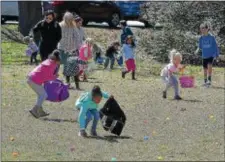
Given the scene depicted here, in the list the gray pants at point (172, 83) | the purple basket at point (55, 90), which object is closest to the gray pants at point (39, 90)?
the purple basket at point (55, 90)

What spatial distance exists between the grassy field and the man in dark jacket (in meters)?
0.99

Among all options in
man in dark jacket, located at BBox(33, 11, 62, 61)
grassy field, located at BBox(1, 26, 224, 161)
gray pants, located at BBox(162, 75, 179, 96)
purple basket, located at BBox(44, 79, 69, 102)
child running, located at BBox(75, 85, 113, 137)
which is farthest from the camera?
man in dark jacket, located at BBox(33, 11, 62, 61)

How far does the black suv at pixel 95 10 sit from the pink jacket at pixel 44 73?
1778cm

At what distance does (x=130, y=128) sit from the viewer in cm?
1077

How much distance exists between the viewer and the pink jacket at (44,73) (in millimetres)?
11398

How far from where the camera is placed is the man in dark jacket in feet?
49.1

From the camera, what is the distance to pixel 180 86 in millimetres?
15516

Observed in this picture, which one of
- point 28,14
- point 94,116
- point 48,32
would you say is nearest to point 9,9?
point 28,14

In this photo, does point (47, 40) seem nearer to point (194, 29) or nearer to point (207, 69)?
point (207, 69)

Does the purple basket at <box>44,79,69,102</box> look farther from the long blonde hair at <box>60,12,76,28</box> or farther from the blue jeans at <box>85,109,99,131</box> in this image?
the long blonde hair at <box>60,12,76,28</box>

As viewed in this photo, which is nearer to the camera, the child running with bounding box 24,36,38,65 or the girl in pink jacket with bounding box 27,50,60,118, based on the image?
the girl in pink jacket with bounding box 27,50,60,118

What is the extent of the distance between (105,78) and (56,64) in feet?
18.5

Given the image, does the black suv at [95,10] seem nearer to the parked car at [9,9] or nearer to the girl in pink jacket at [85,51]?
the parked car at [9,9]

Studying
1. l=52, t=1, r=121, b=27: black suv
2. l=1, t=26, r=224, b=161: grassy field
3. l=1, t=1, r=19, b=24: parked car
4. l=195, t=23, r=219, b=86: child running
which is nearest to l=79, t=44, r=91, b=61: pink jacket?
l=1, t=26, r=224, b=161: grassy field
